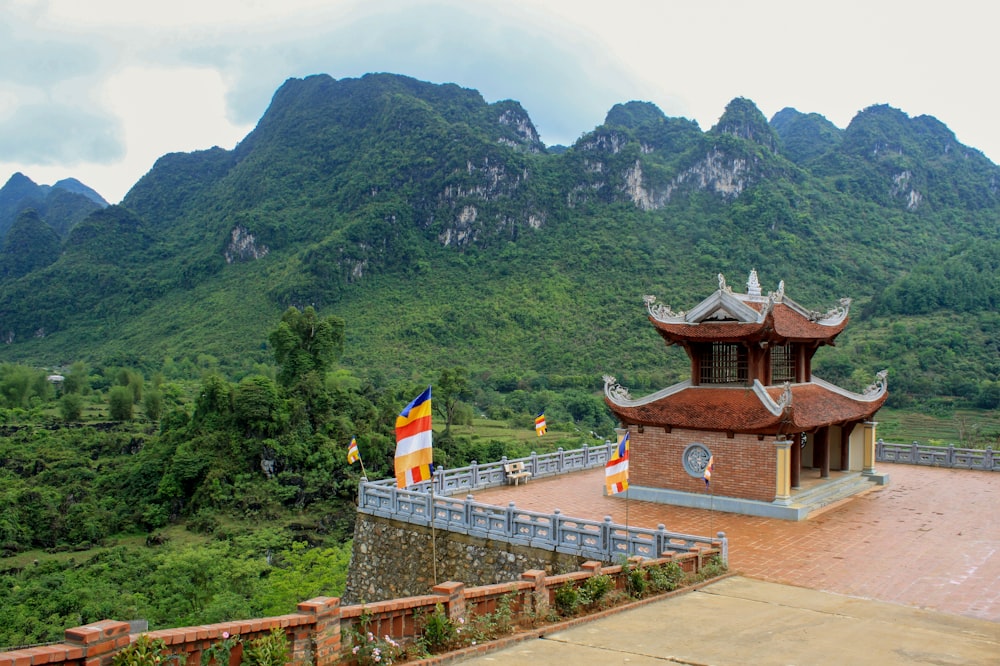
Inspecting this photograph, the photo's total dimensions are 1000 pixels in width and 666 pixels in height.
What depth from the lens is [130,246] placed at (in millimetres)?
156625

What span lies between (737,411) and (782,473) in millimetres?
1824

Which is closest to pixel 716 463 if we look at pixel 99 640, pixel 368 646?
pixel 368 646

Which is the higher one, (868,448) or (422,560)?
(868,448)

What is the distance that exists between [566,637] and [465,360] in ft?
294

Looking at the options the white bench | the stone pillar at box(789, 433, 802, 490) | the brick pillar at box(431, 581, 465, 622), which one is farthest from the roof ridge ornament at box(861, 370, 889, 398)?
the brick pillar at box(431, 581, 465, 622)

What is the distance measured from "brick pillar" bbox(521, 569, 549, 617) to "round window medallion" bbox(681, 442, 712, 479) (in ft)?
36.4

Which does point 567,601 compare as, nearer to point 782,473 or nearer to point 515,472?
point 782,473

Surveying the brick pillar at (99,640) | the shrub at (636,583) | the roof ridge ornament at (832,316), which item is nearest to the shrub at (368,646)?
the brick pillar at (99,640)

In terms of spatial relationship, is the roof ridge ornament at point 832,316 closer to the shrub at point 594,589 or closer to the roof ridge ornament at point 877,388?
the roof ridge ornament at point 877,388

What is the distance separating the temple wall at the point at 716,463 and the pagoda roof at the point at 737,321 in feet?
8.77

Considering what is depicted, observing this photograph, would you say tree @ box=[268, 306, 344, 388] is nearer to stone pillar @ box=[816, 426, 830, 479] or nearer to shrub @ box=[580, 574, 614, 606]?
stone pillar @ box=[816, 426, 830, 479]

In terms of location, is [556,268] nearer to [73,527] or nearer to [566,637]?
[73,527]

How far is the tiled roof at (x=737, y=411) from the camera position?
62.5 ft

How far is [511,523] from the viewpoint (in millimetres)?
16641
